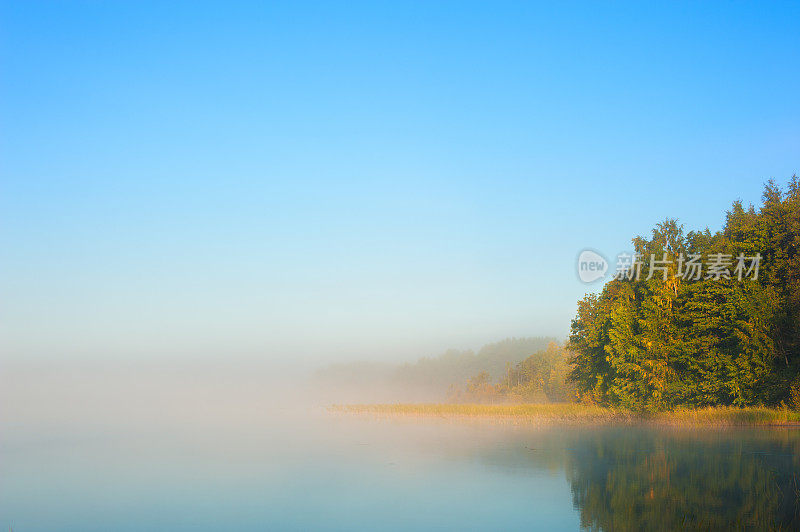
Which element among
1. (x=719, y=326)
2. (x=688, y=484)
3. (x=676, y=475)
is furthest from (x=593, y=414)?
(x=688, y=484)

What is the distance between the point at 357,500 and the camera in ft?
80.3

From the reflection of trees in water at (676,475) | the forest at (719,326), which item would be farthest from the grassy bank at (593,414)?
the reflection of trees in water at (676,475)

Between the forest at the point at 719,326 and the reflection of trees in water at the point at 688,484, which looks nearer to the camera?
the reflection of trees in water at the point at 688,484

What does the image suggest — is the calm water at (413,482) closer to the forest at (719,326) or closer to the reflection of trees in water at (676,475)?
the reflection of trees in water at (676,475)

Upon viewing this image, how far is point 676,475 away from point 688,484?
2.35 metres

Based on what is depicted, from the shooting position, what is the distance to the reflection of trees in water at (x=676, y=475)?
1968 cm

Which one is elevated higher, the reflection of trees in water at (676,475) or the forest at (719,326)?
the forest at (719,326)

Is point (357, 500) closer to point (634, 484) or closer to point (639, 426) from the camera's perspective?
point (634, 484)

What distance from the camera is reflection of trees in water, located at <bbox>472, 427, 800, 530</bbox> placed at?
19678 mm

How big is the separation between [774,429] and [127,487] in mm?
41453

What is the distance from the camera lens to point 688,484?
82.1ft

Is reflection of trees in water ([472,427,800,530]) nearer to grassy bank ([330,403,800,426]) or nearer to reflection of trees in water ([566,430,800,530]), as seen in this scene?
reflection of trees in water ([566,430,800,530])

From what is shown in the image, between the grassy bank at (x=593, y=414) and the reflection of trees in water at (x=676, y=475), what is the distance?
5.52 m

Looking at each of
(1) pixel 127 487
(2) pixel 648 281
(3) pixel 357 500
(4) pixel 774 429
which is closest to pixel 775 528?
(3) pixel 357 500
